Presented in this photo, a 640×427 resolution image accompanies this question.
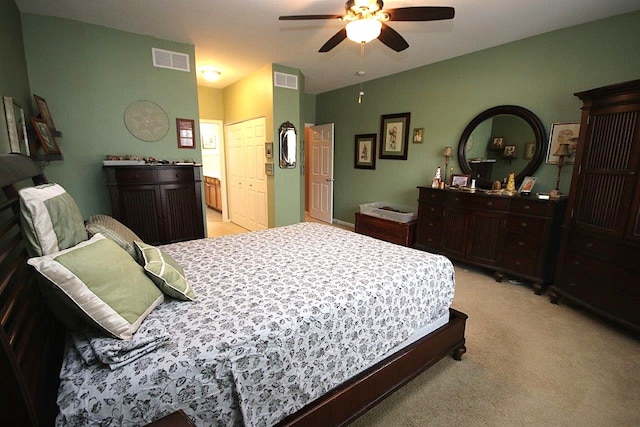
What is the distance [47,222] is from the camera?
3.59 ft

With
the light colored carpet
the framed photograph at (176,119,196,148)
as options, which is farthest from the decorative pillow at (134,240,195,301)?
the framed photograph at (176,119,196,148)

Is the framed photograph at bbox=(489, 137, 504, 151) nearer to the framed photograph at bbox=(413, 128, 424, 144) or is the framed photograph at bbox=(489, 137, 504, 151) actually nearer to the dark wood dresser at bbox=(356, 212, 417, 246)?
the framed photograph at bbox=(413, 128, 424, 144)

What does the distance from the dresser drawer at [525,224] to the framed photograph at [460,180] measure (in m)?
0.80

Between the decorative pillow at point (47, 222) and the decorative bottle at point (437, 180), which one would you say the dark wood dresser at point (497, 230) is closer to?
the decorative bottle at point (437, 180)

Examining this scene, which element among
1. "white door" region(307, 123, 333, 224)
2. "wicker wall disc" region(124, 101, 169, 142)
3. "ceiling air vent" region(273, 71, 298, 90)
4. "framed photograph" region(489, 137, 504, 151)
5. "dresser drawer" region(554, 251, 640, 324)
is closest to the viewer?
"dresser drawer" region(554, 251, 640, 324)

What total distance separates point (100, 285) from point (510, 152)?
13.1 feet

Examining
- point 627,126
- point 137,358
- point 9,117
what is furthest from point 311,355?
point 627,126

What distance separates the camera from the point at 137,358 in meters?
0.97

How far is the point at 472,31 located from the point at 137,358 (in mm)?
3897

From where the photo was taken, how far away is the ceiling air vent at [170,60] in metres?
3.45

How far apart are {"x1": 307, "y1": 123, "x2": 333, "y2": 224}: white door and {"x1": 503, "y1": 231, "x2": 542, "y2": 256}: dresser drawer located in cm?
345

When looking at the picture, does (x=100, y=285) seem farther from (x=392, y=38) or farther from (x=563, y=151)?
(x=563, y=151)

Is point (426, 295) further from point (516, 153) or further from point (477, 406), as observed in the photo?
point (516, 153)

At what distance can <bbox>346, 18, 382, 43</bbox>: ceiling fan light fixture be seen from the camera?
2037mm
